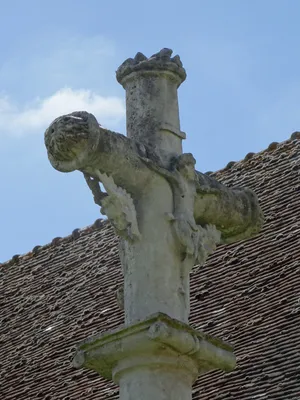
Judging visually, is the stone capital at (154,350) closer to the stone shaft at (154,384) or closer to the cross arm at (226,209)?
the stone shaft at (154,384)

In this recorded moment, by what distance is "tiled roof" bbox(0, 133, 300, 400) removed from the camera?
1259 centimetres

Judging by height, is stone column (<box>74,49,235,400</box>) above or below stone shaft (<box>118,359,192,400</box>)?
above

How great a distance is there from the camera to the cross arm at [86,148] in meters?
7.60

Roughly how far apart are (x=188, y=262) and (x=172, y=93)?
4.21 ft

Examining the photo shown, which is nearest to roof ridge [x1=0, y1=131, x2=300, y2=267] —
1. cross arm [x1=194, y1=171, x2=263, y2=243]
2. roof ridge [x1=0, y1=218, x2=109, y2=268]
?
roof ridge [x1=0, y1=218, x2=109, y2=268]

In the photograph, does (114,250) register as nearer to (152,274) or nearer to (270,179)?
(270,179)

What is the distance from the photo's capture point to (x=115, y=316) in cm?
1545

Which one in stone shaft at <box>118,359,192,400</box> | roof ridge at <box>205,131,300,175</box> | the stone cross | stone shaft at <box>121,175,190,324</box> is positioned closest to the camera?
stone shaft at <box>118,359,192,400</box>

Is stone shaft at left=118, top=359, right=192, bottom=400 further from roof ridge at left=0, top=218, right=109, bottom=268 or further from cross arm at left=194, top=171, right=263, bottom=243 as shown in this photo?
roof ridge at left=0, top=218, right=109, bottom=268

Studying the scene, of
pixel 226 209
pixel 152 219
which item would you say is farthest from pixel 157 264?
pixel 226 209

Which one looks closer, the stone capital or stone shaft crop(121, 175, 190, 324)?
the stone capital

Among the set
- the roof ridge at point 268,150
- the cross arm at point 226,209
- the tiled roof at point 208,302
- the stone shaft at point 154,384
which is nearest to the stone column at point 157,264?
the stone shaft at point 154,384

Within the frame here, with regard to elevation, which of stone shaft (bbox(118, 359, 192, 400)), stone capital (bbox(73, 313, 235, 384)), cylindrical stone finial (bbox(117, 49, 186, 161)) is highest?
cylindrical stone finial (bbox(117, 49, 186, 161))

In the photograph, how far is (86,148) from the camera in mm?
7637
